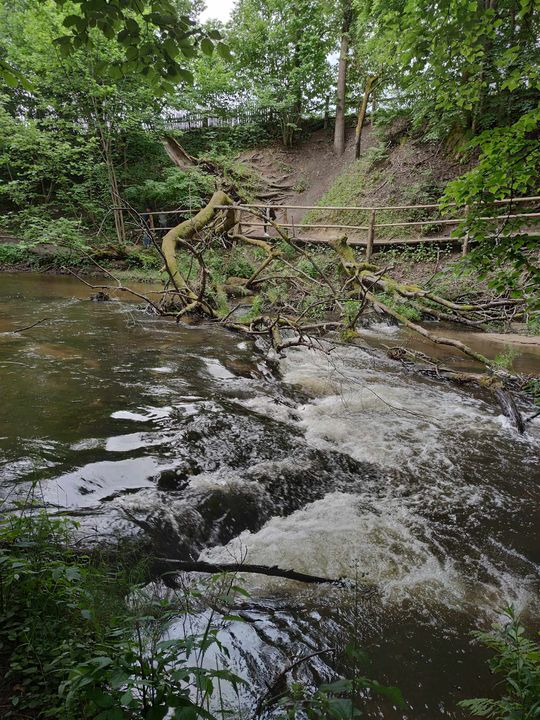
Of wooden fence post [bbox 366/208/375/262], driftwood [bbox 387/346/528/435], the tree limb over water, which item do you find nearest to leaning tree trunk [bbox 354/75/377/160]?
wooden fence post [bbox 366/208/375/262]

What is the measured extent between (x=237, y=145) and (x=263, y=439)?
2297cm

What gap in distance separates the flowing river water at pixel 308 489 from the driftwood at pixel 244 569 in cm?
6

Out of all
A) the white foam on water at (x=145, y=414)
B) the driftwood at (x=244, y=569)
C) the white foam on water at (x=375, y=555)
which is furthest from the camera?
the white foam on water at (x=145, y=414)

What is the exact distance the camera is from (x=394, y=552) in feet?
9.00

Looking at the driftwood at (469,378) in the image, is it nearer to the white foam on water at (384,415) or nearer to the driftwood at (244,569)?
the white foam on water at (384,415)

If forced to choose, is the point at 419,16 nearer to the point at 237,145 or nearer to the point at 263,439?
the point at 263,439

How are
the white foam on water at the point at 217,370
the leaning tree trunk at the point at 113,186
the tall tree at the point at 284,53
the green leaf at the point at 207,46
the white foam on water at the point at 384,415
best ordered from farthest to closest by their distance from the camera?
the tall tree at the point at 284,53 → the leaning tree trunk at the point at 113,186 → the white foam on water at the point at 217,370 → the white foam on water at the point at 384,415 → the green leaf at the point at 207,46

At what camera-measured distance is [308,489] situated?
342cm

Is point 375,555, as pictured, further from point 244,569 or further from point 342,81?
point 342,81

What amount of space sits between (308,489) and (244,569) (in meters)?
1.50

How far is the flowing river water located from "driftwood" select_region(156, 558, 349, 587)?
64 millimetres

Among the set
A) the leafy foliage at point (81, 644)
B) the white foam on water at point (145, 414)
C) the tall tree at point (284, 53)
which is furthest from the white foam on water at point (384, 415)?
the tall tree at point (284, 53)

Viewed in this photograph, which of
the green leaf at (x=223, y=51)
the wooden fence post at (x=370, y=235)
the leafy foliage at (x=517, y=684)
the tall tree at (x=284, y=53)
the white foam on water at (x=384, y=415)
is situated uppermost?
the tall tree at (x=284, y=53)

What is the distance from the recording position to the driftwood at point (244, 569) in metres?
2.01
